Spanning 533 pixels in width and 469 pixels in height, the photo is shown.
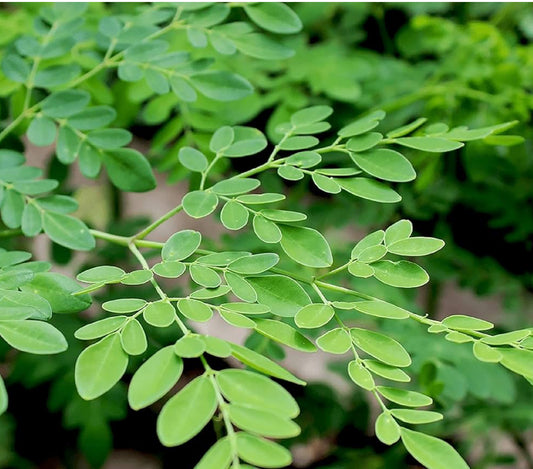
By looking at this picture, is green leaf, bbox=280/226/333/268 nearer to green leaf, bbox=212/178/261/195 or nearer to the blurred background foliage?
green leaf, bbox=212/178/261/195

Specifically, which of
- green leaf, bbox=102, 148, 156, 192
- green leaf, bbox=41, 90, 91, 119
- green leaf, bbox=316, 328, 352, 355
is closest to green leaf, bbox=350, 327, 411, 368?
green leaf, bbox=316, 328, 352, 355

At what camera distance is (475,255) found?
1455 millimetres

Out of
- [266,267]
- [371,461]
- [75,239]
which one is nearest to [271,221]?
[266,267]

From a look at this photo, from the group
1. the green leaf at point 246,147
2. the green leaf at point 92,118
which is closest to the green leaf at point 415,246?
the green leaf at point 246,147

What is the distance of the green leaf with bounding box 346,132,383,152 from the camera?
2.51 feet

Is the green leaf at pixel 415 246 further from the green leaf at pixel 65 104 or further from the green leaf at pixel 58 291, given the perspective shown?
the green leaf at pixel 65 104

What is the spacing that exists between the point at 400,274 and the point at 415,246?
0.03m

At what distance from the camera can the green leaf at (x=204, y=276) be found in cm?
61

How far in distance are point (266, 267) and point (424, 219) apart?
33.0 inches

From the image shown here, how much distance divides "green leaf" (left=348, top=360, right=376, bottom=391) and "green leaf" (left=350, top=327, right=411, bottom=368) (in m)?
0.02

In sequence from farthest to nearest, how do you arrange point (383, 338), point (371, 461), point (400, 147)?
point (371, 461)
point (400, 147)
point (383, 338)

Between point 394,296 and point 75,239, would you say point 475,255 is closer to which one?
point 394,296

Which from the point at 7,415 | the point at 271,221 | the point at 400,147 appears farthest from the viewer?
the point at 7,415

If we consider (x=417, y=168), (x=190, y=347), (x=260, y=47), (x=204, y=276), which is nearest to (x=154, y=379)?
(x=190, y=347)
